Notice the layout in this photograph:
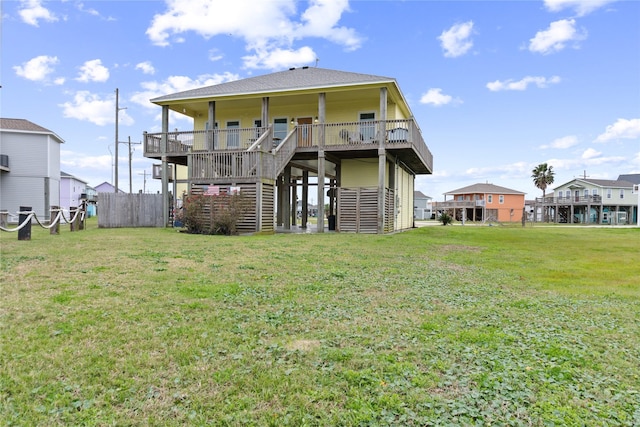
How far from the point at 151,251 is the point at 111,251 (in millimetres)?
827

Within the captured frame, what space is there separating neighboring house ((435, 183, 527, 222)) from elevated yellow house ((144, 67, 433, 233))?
41.0 metres

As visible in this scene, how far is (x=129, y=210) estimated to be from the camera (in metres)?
19.7

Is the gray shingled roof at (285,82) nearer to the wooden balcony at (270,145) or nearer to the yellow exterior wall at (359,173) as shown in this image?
the wooden balcony at (270,145)

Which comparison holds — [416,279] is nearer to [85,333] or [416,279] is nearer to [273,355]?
[273,355]

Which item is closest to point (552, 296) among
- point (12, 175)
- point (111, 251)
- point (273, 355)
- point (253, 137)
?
point (273, 355)

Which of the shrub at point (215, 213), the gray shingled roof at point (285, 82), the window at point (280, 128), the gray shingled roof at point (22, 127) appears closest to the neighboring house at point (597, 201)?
the gray shingled roof at point (285, 82)

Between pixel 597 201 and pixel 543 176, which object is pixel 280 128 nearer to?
pixel 597 201

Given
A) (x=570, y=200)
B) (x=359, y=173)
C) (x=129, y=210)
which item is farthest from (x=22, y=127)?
(x=570, y=200)

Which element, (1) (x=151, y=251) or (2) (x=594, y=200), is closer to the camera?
(1) (x=151, y=251)

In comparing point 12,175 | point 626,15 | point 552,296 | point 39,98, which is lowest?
point 552,296

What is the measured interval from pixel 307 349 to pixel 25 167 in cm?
3381

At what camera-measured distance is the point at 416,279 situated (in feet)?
22.0

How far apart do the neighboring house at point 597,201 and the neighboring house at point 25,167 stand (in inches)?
2404

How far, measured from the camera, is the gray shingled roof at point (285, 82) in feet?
58.2
